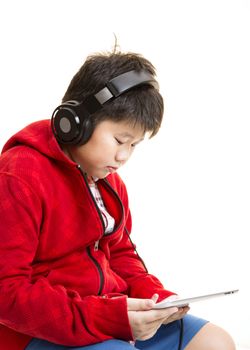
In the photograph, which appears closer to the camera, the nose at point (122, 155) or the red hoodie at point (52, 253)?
the red hoodie at point (52, 253)

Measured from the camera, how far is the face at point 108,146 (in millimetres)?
1145

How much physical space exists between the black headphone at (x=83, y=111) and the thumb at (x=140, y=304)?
361 millimetres

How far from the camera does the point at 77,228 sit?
1.19m

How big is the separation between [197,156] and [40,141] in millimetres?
937

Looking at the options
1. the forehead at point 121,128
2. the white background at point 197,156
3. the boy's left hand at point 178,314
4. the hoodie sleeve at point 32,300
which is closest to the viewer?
the hoodie sleeve at point 32,300

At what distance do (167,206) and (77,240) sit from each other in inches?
32.7

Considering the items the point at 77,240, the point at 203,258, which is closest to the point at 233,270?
the point at 203,258

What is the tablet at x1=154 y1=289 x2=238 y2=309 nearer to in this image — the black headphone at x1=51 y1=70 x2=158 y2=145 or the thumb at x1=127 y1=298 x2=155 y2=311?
the thumb at x1=127 y1=298 x2=155 y2=311

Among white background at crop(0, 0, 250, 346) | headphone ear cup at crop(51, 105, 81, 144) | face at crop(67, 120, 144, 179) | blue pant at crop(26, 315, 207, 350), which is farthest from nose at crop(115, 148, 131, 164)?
white background at crop(0, 0, 250, 346)

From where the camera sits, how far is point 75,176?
3.95 feet

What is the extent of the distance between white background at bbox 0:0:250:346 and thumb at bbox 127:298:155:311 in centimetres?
84

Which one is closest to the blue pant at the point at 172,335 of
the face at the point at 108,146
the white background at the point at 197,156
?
the face at the point at 108,146

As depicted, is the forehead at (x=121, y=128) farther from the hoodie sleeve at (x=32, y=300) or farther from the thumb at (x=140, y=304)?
the thumb at (x=140, y=304)

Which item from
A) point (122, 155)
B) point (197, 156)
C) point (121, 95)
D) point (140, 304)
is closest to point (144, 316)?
point (140, 304)
